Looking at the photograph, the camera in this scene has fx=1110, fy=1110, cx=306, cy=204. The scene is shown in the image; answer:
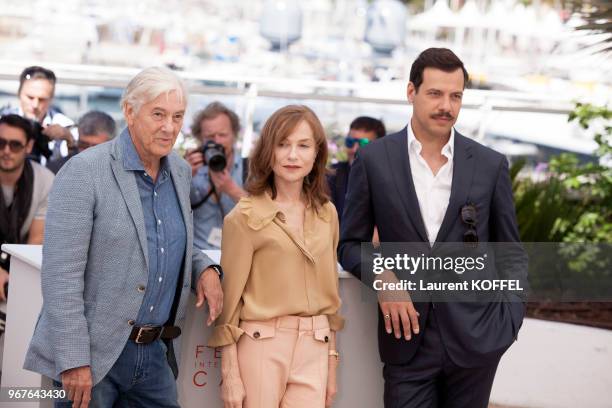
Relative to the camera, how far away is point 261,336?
3848 millimetres

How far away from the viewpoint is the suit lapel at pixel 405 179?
4.14 metres

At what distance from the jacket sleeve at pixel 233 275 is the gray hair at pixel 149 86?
547 millimetres

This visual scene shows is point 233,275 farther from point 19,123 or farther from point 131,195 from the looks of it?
point 19,123

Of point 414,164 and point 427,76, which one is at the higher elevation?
point 427,76

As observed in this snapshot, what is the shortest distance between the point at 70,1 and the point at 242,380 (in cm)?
2884

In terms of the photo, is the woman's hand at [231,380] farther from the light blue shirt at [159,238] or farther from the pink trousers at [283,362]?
the light blue shirt at [159,238]

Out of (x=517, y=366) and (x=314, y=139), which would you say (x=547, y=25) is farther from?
(x=314, y=139)

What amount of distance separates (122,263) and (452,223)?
4.23 feet

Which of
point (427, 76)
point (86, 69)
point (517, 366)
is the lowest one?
point (517, 366)

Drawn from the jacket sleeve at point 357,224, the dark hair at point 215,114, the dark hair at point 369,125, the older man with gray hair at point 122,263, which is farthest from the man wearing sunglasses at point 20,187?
the older man with gray hair at point 122,263

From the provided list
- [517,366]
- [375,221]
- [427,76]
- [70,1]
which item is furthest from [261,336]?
[70,1]

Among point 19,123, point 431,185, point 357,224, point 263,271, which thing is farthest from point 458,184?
point 19,123

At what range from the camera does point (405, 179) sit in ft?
13.7

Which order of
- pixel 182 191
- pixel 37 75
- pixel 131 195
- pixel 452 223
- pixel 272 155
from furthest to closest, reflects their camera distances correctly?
1. pixel 37 75
2. pixel 452 223
3. pixel 272 155
4. pixel 182 191
5. pixel 131 195
